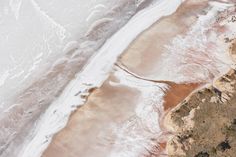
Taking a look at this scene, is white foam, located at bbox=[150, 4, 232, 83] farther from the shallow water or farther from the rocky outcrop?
the rocky outcrop

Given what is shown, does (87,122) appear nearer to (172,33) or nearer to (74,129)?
(74,129)

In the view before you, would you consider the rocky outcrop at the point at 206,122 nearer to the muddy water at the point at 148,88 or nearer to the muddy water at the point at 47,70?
the muddy water at the point at 148,88

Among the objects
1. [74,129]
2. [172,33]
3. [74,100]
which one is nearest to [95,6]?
[172,33]

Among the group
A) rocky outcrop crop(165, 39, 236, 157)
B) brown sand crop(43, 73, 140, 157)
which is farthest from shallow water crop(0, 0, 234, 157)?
rocky outcrop crop(165, 39, 236, 157)

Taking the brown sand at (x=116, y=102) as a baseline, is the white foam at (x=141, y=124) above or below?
below

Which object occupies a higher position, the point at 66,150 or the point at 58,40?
the point at 58,40

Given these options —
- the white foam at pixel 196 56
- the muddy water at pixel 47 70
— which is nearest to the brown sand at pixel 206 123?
the white foam at pixel 196 56

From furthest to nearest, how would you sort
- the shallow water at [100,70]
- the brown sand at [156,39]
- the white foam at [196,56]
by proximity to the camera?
the brown sand at [156,39] < the white foam at [196,56] < the shallow water at [100,70]

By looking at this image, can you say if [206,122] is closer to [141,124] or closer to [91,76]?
[141,124]
